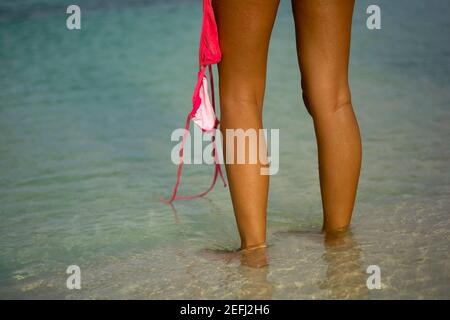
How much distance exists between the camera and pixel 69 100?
416cm

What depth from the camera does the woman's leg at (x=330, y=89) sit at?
2023mm

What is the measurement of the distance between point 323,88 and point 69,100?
93.9 inches

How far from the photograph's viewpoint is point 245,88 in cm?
200

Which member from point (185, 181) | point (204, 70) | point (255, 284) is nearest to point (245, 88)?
point (204, 70)

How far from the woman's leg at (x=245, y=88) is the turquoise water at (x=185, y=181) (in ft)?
0.50

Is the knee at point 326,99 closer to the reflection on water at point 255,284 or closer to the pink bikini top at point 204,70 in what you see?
the pink bikini top at point 204,70

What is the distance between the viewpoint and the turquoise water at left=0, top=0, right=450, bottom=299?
6.45 ft

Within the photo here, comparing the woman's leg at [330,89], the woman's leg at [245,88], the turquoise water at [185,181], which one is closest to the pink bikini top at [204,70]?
the woman's leg at [245,88]

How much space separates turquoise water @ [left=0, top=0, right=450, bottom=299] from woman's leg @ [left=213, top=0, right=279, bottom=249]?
6.0 inches

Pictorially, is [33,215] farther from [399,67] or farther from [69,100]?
[399,67]

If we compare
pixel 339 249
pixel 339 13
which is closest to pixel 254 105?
pixel 339 13

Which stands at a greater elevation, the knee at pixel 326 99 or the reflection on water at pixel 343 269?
the knee at pixel 326 99

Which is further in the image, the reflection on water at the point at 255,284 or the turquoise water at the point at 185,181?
the turquoise water at the point at 185,181

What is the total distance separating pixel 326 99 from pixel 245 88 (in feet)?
0.77
